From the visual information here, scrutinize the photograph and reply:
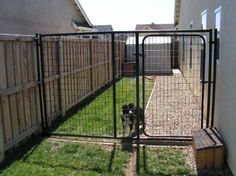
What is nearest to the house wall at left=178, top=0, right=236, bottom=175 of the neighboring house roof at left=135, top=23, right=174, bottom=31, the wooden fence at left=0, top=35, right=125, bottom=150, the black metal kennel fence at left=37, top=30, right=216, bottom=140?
the black metal kennel fence at left=37, top=30, right=216, bottom=140

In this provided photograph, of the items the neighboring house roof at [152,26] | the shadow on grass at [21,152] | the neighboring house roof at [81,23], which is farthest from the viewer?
the neighboring house roof at [152,26]

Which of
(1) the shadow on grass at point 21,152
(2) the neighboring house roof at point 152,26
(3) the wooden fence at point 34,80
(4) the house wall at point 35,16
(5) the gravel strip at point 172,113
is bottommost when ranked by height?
(1) the shadow on grass at point 21,152

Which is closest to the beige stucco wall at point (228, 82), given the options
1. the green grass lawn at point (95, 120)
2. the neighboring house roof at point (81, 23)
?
the green grass lawn at point (95, 120)

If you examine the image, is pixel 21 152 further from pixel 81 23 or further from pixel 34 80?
pixel 81 23

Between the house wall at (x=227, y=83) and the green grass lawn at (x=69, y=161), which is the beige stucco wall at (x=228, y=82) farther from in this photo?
the green grass lawn at (x=69, y=161)

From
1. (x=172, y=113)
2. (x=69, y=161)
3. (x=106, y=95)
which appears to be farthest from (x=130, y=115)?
(x=106, y=95)

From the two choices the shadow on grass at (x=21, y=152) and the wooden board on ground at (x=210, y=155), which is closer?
the wooden board on ground at (x=210, y=155)

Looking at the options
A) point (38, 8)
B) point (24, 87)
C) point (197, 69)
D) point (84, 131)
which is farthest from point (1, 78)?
point (38, 8)

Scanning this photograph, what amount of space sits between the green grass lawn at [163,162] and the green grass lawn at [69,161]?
0.31 m

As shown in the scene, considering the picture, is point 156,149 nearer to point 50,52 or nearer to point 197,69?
point 50,52

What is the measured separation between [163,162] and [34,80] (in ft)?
9.41

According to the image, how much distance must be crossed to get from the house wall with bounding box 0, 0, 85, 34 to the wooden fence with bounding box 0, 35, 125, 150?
2.67 metres

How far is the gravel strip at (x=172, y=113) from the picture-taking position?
6.32 meters

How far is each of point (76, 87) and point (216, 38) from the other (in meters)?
4.47
